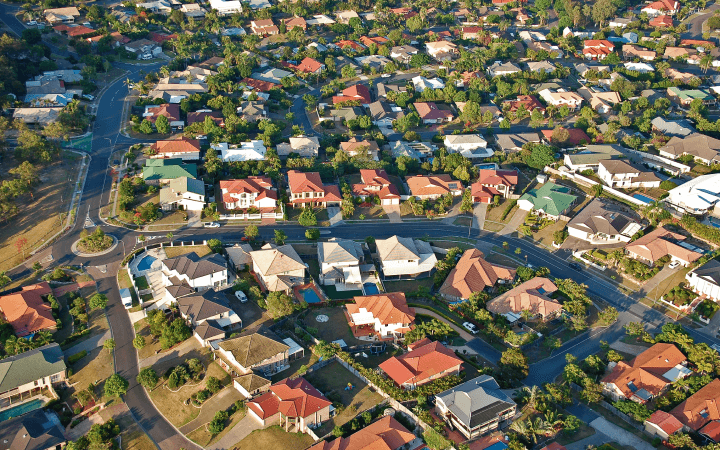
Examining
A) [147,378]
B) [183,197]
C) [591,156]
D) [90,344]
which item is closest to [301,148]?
[183,197]

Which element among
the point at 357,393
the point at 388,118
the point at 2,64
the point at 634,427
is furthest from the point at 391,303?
the point at 2,64

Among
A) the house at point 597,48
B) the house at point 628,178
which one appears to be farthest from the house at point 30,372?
the house at point 597,48

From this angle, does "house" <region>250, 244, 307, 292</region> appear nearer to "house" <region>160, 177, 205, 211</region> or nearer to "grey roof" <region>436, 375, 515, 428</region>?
"house" <region>160, 177, 205, 211</region>

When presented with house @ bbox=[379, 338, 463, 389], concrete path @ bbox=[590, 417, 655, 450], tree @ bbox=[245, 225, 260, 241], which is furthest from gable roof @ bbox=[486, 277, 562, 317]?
tree @ bbox=[245, 225, 260, 241]

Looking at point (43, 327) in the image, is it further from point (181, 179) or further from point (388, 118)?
point (388, 118)

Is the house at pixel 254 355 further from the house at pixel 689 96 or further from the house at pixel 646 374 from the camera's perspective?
the house at pixel 689 96

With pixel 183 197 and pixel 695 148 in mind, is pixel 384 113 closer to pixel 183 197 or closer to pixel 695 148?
pixel 183 197
